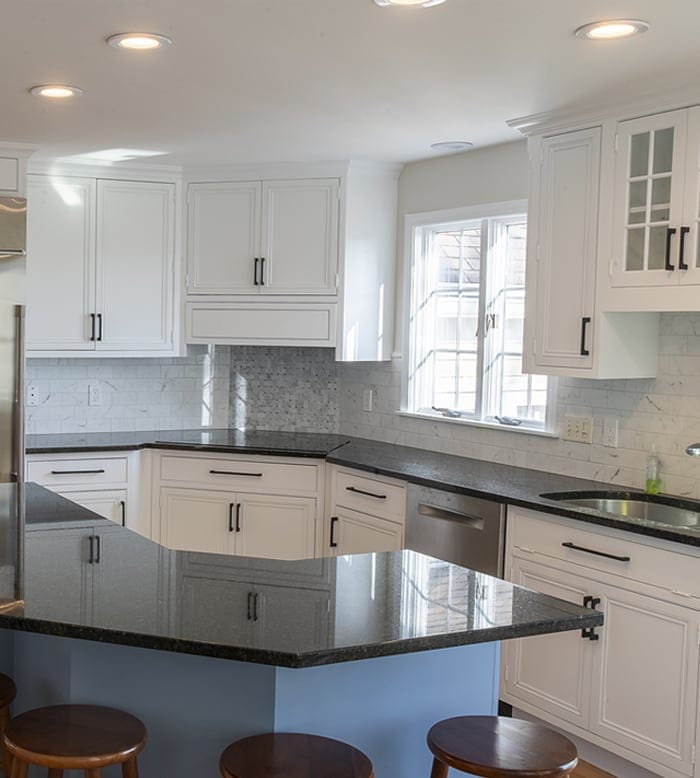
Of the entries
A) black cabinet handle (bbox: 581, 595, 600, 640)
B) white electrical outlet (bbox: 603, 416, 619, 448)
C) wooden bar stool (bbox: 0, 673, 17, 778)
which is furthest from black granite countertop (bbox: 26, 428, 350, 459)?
wooden bar stool (bbox: 0, 673, 17, 778)

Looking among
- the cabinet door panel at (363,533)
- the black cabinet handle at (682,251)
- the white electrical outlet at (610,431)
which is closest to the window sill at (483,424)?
the white electrical outlet at (610,431)

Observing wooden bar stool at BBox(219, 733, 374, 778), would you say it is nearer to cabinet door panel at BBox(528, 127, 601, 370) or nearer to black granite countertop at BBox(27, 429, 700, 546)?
black granite countertop at BBox(27, 429, 700, 546)

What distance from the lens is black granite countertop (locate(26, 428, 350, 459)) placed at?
195 inches

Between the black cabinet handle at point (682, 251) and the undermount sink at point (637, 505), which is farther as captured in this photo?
the undermount sink at point (637, 505)

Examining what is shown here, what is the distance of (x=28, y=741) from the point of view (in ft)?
6.43

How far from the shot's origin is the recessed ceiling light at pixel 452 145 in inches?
178

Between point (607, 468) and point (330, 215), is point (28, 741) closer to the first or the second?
point (607, 468)

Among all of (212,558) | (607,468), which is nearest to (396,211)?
(607,468)

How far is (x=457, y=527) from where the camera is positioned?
3947mm

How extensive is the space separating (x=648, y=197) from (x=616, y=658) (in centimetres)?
158

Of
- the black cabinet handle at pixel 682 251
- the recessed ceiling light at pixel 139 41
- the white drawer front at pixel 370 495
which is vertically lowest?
the white drawer front at pixel 370 495

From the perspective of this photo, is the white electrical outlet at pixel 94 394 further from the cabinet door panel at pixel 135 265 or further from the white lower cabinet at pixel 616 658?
the white lower cabinet at pixel 616 658

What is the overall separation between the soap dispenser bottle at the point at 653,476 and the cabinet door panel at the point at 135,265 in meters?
2.72

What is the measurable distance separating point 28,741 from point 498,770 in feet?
3.00
